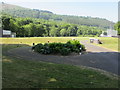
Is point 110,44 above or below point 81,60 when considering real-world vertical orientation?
above

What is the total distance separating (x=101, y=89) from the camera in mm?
4320

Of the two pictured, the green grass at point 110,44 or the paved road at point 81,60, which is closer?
the paved road at point 81,60

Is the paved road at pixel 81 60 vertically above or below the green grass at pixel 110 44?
below

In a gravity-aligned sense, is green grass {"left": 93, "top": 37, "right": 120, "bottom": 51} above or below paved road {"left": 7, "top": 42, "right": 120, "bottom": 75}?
above

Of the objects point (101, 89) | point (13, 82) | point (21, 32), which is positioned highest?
point (21, 32)

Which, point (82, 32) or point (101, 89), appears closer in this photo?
point (101, 89)

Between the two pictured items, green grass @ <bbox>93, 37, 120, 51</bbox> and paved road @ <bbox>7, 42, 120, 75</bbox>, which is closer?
paved road @ <bbox>7, 42, 120, 75</bbox>

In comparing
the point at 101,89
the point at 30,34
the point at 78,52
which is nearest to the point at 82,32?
the point at 30,34

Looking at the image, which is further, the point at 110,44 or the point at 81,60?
the point at 110,44

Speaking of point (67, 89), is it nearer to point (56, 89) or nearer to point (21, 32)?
point (56, 89)

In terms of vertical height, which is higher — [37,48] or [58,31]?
[58,31]

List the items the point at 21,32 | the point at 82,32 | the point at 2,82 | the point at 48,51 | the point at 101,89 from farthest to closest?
the point at 82,32, the point at 21,32, the point at 48,51, the point at 101,89, the point at 2,82

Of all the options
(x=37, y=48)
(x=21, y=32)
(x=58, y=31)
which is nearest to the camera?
(x=37, y=48)

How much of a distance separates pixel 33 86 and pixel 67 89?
0.87 m
